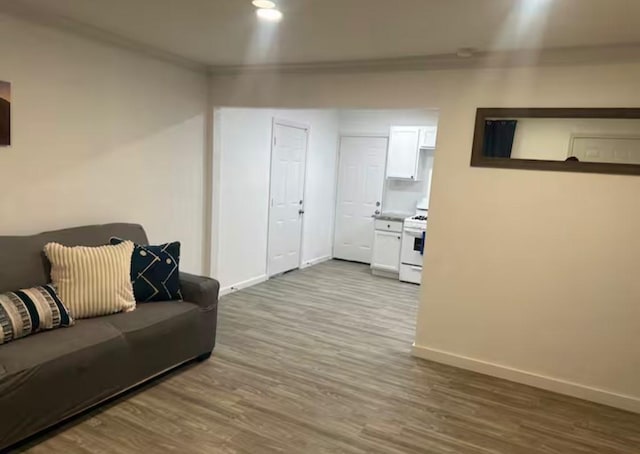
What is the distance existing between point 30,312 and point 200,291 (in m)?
1.07

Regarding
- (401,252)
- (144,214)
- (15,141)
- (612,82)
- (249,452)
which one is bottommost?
(249,452)

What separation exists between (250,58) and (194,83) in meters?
0.77

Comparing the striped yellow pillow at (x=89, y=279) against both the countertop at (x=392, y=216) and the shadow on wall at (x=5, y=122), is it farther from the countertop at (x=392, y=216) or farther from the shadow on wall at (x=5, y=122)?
the countertop at (x=392, y=216)

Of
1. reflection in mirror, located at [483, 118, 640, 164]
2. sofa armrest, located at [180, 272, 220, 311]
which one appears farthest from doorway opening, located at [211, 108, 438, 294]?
reflection in mirror, located at [483, 118, 640, 164]

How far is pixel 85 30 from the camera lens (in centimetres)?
313

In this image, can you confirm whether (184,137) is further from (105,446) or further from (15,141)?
(105,446)

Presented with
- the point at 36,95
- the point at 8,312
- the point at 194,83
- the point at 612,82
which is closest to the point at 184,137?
the point at 194,83

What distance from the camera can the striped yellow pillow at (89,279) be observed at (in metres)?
2.73

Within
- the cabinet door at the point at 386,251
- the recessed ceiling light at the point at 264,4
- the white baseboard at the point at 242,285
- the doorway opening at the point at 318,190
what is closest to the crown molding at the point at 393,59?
the doorway opening at the point at 318,190

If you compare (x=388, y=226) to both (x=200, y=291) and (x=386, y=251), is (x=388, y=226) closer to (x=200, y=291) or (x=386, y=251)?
(x=386, y=251)

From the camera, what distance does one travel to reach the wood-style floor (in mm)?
2457

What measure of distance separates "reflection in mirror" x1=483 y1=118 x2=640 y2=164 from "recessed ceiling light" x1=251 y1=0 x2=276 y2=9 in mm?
1777

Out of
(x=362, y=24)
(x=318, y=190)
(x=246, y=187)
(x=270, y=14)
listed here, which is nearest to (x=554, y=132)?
(x=362, y=24)

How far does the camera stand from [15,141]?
2.88 metres
